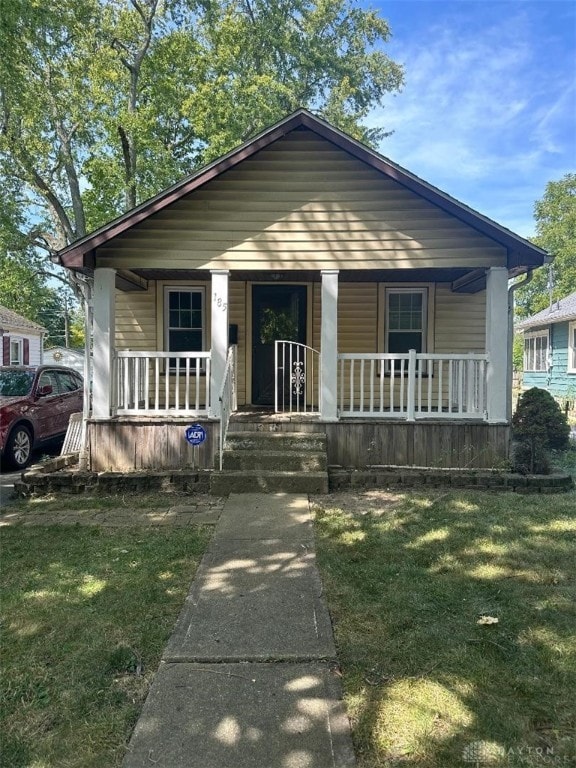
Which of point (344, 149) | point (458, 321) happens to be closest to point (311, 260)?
point (344, 149)

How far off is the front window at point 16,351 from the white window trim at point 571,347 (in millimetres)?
24454

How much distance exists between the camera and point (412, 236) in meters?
6.90

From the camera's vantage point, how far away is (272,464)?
6.33m

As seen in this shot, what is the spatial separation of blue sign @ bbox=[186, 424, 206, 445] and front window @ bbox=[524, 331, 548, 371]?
60.4 feet

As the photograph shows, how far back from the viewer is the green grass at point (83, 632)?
2.13 metres

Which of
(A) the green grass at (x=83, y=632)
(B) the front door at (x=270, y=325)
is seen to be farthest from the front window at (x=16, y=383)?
(A) the green grass at (x=83, y=632)

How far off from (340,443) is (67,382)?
5.95 metres

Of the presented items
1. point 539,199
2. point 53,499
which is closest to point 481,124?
point 53,499

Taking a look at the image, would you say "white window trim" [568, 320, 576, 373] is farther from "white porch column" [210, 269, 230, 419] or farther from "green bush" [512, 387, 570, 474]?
"white porch column" [210, 269, 230, 419]

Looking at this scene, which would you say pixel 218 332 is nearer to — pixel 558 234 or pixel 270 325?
pixel 270 325

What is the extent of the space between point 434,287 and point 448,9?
5.87m

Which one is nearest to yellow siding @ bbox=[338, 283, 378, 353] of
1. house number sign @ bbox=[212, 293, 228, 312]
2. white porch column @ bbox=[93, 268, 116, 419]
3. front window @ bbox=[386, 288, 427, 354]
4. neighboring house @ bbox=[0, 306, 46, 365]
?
front window @ bbox=[386, 288, 427, 354]

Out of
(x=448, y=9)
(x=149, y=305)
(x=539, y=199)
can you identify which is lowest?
(x=149, y=305)

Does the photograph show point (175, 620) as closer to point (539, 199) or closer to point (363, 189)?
point (363, 189)
